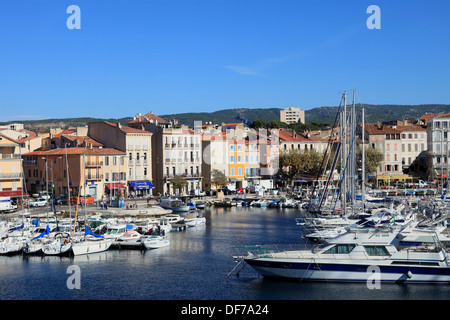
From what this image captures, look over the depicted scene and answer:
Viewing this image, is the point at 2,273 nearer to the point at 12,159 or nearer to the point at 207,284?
the point at 207,284

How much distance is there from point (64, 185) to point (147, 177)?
996 cm

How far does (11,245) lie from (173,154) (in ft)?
118

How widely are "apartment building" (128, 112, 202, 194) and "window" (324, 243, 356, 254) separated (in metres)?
44.4

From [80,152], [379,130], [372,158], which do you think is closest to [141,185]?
[80,152]

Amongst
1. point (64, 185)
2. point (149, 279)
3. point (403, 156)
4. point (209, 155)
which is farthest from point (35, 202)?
point (403, 156)

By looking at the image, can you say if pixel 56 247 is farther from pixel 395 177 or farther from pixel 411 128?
pixel 411 128

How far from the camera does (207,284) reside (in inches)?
1170

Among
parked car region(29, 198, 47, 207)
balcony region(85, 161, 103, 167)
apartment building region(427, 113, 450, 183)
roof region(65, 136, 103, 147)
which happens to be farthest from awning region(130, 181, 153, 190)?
apartment building region(427, 113, 450, 183)

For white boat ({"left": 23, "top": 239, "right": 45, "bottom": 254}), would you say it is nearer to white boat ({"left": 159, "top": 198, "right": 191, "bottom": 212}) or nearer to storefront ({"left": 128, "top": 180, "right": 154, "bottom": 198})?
white boat ({"left": 159, "top": 198, "right": 191, "bottom": 212})

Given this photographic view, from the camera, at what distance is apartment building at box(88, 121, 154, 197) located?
68.9 metres

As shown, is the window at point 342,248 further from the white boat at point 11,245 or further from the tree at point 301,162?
the tree at point 301,162

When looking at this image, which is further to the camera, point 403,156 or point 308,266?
point 403,156

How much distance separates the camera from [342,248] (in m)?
29.4

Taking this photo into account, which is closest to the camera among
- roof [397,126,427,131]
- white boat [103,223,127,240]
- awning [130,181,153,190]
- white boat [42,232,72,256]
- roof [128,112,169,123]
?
white boat [42,232,72,256]
